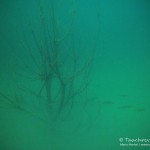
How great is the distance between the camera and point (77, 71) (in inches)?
128

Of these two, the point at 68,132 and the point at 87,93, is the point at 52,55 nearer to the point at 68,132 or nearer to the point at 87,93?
the point at 87,93

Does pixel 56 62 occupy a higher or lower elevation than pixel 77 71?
higher

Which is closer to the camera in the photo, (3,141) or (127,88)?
(127,88)

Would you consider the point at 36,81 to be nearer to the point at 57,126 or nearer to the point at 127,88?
the point at 57,126

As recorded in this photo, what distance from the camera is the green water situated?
3.19 metres

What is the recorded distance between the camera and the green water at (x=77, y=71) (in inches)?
125

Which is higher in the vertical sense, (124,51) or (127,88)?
(124,51)

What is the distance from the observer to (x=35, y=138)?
11.1 feet

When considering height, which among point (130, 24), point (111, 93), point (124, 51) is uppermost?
point (130, 24)

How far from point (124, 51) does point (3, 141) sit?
1.80 m

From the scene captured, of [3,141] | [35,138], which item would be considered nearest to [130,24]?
[35,138]

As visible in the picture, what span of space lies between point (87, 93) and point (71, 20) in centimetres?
85

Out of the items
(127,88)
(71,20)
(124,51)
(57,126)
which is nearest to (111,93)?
(127,88)

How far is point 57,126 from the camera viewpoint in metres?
3.34
